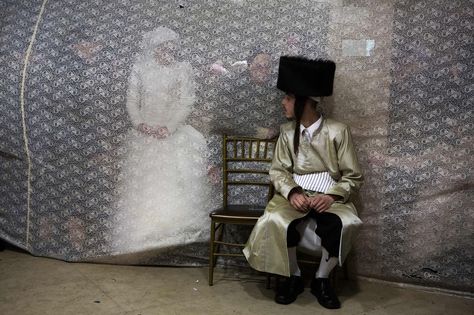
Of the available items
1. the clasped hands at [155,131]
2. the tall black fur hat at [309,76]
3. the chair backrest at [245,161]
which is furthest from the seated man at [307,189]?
the clasped hands at [155,131]

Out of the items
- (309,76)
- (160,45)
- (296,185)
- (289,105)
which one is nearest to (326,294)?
(296,185)

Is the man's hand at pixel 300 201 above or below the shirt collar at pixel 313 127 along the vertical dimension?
below

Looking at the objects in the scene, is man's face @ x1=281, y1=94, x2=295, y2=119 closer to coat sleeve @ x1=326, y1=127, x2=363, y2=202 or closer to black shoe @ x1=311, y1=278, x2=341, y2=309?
coat sleeve @ x1=326, y1=127, x2=363, y2=202

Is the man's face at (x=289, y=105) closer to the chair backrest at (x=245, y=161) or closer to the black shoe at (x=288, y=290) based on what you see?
the chair backrest at (x=245, y=161)

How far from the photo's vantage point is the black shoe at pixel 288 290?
9.39 ft

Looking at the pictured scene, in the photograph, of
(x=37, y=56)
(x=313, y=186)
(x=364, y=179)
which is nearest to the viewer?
(x=313, y=186)

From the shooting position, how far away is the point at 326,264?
2834 millimetres

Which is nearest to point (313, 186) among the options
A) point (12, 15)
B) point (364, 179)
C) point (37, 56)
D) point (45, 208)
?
point (364, 179)

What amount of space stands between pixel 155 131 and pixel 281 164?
35.9 inches

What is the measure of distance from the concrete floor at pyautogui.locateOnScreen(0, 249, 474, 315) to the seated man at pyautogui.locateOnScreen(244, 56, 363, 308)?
0.19 m

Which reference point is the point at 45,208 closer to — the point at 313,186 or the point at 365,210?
the point at 313,186

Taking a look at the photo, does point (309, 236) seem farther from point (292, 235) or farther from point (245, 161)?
point (245, 161)

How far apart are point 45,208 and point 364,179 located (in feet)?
7.12

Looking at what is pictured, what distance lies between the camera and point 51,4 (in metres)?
3.56
